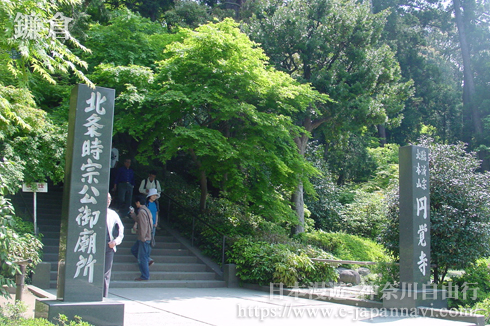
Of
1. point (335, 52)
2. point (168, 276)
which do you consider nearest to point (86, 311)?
point (168, 276)

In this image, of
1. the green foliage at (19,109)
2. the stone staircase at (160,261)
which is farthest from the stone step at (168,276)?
the green foliage at (19,109)

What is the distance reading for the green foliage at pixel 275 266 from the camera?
10.7 metres

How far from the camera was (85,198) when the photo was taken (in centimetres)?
601

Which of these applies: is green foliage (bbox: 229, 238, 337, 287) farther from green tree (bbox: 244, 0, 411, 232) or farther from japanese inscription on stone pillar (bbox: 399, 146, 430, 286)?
green tree (bbox: 244, 0, 411, 232)

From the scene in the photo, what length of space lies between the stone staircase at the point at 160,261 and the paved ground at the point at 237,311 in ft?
3.10

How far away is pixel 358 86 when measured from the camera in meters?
18.6

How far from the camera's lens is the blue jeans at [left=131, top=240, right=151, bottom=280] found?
33.5ft

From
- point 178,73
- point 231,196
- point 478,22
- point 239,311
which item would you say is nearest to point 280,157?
point 231,196

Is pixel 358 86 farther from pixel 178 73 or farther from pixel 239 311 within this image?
pixel 239 311

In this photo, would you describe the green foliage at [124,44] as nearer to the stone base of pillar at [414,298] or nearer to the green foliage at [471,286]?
the stone base of pillar at [414,298]

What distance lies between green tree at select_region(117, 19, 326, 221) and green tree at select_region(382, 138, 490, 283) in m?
3.88

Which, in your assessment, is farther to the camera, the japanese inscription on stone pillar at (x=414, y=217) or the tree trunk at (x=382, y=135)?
the tree trunk at (x=382, y=135)

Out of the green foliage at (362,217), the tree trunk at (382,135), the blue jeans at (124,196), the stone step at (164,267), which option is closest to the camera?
the stone step at (164,267)

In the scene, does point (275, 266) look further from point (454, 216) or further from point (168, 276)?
point (454, 216)
